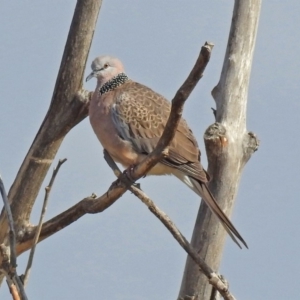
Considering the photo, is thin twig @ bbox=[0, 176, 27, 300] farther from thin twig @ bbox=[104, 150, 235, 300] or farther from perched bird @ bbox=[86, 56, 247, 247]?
perched bird @ bbox=[86, 56, 247, 247]

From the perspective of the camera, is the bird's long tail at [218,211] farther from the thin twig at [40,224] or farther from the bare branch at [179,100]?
the thin twig at [40,224]

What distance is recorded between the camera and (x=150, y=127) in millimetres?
5828

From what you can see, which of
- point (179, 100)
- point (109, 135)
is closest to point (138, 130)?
point (109, 135)

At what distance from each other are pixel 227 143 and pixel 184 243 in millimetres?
702

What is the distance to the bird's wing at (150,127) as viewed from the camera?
5629 millimetres

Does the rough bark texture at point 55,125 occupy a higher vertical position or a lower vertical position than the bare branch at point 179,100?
higher

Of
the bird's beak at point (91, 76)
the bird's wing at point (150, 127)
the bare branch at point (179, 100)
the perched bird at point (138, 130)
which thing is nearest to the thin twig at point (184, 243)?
the bare branch at point (179, 100)

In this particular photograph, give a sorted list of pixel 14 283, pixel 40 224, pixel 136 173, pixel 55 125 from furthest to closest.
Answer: pixel 55 125 → pixel 136 173 → pixel 40 224 → pixel 14 283

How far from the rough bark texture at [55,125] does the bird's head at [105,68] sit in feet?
1.74

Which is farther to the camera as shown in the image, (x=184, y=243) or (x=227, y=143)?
(x=227, y=143)

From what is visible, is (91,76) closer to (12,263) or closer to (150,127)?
(150,127)

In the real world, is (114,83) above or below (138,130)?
above

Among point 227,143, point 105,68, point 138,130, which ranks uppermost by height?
point 105,68

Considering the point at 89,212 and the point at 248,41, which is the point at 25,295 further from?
the point at 248,41
